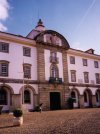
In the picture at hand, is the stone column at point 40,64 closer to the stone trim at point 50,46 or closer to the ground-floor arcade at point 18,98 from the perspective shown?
the stone trim at point 50,46

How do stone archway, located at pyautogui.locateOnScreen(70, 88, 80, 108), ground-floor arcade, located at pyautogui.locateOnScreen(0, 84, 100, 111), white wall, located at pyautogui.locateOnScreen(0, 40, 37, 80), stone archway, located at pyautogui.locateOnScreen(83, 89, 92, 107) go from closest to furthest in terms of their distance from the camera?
ground-floor arcade, located at pyautogui.locateOnScreen(0, 84, 100, 111), white wall, located at pyautogui.locateOnScreen(0, 40, 37, 80), stone archway, located at pyautogui.locateOnScreen(70, 88, 80, 108), stone archway, located at pyautogui.locateOnScreen(83, 89, 92, 107)

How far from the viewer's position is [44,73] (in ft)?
97.7

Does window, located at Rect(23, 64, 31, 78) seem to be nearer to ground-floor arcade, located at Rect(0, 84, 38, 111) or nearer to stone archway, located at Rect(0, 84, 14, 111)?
ground-floor arcade, located at Rect(0, 84, 38, 111)

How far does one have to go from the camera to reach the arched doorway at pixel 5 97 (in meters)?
25.5

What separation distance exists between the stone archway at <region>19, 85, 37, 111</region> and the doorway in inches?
142


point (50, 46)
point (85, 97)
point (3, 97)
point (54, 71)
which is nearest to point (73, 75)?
point (54, 71)

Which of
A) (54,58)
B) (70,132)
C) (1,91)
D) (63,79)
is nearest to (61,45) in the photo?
(54,58)

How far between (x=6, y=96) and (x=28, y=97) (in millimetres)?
3506

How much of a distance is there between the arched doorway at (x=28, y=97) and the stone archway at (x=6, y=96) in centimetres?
182

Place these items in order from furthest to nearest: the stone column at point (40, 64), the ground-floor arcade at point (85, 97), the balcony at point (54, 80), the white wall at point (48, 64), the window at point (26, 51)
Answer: the ground-floor arcade at point (85, 97) → the white wall at point (48, 64) → the balcony at point (54, 80) → the stone column at point (40, 64) → the window at point (26, 51)

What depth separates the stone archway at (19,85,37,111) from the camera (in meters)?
27.2

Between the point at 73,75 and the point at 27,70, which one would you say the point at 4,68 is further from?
the point at 73,75

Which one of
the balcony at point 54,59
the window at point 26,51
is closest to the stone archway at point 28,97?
the window at point 26,51

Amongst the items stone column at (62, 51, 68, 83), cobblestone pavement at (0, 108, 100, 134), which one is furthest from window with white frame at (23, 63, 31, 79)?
cobblestone pavement at (0, 108, 100, 134)
